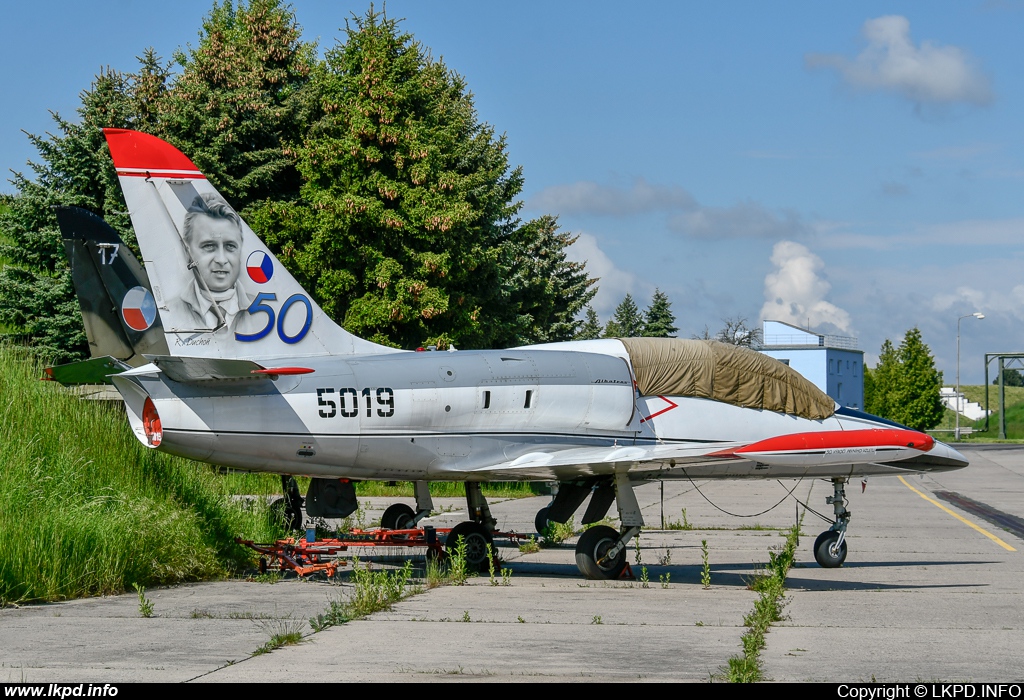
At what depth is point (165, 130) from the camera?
34.9 m

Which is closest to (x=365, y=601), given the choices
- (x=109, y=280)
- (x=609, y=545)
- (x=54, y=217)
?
(x=609, y=545)

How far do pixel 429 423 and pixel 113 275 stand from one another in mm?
7431

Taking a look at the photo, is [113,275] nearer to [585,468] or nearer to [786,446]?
[585,468]

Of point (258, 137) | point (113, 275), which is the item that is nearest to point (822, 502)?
point (113, 275)

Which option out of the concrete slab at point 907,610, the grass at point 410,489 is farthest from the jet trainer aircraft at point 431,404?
the grass at point 410,489

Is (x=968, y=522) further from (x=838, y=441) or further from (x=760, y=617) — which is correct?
(x=760, y=617)

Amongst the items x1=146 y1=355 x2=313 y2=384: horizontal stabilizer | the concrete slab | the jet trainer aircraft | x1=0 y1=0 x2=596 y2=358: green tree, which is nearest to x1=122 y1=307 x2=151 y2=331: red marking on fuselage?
the jet trainer aircraft

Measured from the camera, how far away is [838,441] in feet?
42.4

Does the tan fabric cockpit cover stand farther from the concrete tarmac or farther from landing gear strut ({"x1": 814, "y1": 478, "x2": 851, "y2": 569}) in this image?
the concrete tarmac

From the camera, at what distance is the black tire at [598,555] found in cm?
1301

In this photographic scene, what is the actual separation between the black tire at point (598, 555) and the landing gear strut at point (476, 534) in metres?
1.49

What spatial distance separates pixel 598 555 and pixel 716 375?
298 cm

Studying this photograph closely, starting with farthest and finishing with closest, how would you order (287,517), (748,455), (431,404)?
(287,517)
(431,404)
(748,455)

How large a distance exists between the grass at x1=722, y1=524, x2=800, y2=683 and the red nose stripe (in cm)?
153
